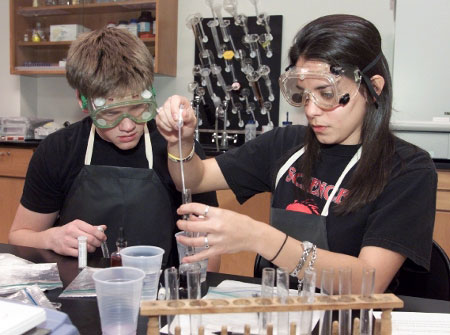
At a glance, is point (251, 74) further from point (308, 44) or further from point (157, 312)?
point (157, 312)

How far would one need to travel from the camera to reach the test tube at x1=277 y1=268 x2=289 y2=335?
0.69 m

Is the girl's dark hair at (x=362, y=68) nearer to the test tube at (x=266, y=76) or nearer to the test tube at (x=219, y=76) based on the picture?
the test tube at (x=266, y=76)

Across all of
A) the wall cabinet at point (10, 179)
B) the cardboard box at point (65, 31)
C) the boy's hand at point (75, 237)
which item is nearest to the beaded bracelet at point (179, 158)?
the boy's hand at point (75, 237)

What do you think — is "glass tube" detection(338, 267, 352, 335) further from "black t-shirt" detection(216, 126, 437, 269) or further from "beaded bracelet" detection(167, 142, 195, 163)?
"beaded bracelet" detection(167, 142, 195, 163)

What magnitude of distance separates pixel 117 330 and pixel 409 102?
253 centimetres

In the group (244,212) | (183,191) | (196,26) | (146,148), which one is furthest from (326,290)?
(196,26)

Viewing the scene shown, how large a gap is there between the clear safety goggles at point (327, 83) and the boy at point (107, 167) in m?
0.48

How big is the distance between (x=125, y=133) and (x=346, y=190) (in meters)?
0.73

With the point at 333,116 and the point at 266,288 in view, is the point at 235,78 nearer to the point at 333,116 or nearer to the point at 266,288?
the point at 333,116

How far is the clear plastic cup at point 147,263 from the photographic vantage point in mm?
928

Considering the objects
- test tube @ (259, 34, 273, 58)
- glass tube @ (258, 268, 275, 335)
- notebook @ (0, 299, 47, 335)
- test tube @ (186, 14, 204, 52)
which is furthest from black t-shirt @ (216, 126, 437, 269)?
test tube @ (186, 14, 204, 52)

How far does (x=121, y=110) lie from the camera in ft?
4.56

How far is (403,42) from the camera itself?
2.76m

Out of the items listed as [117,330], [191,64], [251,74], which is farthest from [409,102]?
[117,330]
